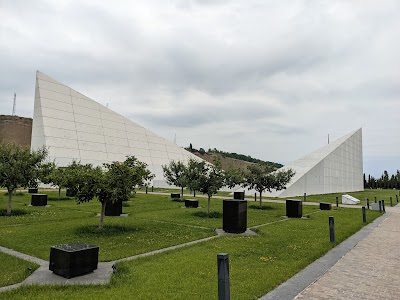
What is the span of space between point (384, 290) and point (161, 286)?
4396 mm

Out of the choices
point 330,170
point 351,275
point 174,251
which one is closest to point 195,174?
point 174,251

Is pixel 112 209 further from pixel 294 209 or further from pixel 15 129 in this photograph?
pixel 15 129

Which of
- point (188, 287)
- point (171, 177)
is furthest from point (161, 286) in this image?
point (171, 177)

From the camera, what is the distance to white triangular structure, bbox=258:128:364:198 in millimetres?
36531

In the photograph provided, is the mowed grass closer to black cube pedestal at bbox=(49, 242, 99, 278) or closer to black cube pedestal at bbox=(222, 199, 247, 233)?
black cube pedestal at bbox=(49, 242, 99, 278)

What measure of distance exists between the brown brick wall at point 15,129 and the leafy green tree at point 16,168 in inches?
2005

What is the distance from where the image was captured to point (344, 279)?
22.5ft

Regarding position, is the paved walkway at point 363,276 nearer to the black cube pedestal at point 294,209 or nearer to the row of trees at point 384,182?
the black cube pedestal at point 294,209

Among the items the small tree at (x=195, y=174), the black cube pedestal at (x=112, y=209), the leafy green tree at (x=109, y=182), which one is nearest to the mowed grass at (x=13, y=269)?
the leafy green tree at (x=109, y=182)

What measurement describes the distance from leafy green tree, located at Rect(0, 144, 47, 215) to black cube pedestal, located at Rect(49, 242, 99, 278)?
11.2 meters

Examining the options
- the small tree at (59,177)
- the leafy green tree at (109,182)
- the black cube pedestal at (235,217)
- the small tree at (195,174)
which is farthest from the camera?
the small tree at (195,174)

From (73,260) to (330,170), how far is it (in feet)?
132

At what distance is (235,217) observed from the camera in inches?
508

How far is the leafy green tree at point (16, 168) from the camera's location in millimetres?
16203
